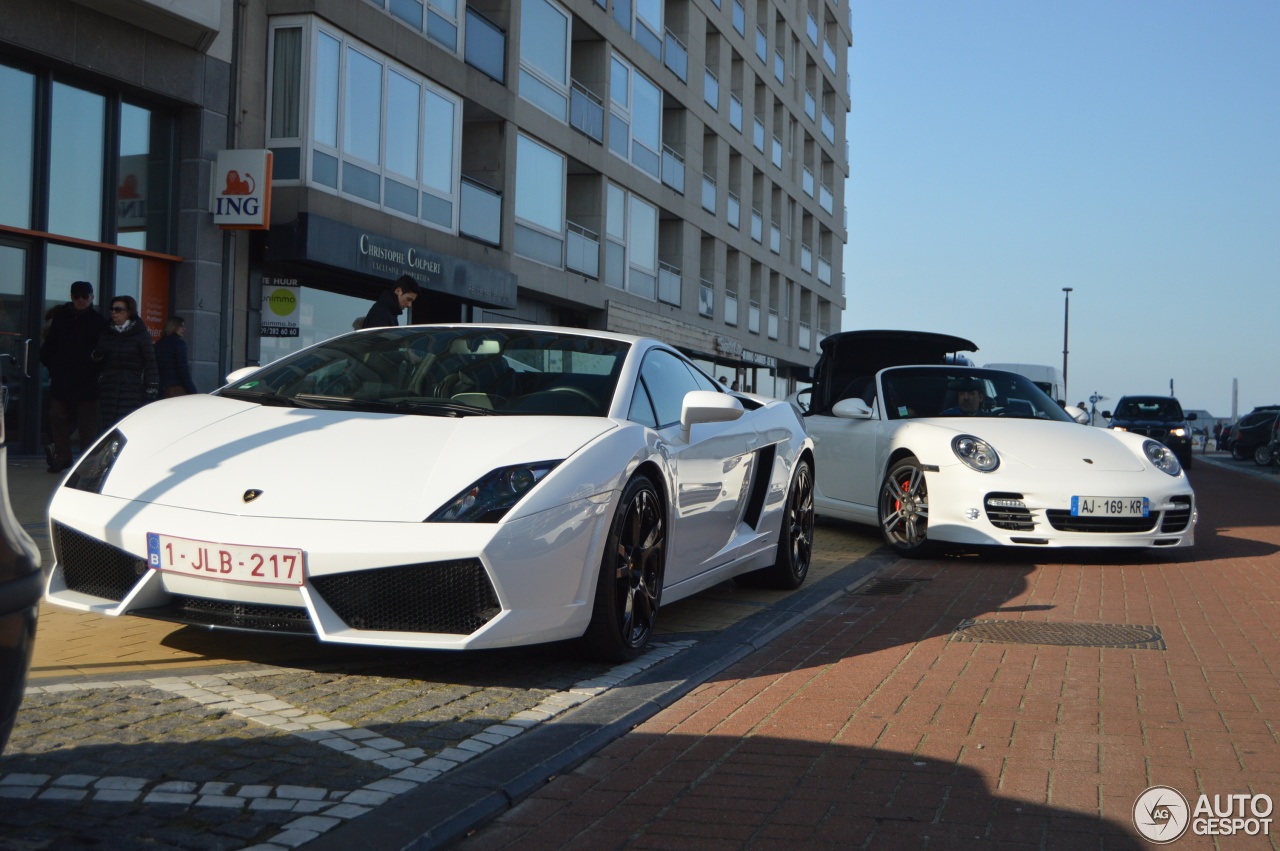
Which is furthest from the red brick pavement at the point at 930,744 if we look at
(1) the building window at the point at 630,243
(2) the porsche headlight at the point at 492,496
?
(1) the building window at the point at 630,243

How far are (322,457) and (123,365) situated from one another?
762 centimetres

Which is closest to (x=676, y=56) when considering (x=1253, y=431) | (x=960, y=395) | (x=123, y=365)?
(x=1253, y=431)

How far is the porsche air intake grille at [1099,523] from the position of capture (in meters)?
8.39

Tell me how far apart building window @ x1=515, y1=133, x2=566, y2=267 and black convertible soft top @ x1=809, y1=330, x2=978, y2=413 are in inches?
380

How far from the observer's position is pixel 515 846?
285cm

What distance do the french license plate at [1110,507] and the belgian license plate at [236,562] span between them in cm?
601

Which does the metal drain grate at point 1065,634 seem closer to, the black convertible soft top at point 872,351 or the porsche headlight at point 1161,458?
the porsche headlight at point 1161,458

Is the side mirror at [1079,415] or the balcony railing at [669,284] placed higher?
the balcony railing at [669,284]

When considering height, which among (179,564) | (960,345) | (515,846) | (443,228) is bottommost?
(515,846)

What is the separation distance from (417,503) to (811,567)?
4.72 meters

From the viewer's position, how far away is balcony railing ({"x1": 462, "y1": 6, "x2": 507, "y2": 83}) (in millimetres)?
19594

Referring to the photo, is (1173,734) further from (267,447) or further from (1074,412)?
(1074,412)

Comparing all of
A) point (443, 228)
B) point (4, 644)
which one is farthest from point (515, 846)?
point (443, 228)

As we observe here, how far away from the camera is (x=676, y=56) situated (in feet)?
99.6
